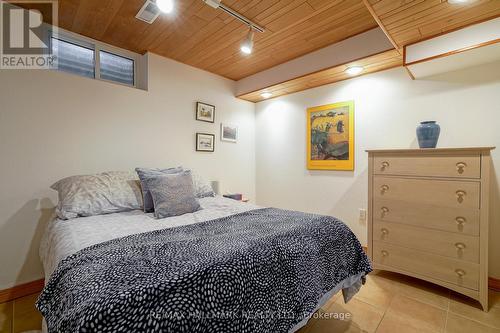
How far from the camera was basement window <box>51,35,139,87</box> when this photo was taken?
226 centimetres

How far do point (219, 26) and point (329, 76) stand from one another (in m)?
1.42

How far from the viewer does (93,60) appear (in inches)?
96.7

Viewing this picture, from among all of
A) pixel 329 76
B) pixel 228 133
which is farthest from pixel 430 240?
pixel 228 133

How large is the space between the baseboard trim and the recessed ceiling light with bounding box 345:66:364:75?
3721 mm

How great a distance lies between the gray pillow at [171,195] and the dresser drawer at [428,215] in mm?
1740

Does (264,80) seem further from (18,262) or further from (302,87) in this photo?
(18,262)

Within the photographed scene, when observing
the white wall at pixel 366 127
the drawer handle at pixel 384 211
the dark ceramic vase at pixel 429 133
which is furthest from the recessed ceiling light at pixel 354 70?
the drawer handle at pixel 384 211

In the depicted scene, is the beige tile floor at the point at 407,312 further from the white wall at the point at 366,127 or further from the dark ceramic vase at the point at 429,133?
the dark ceramic vase at the point at 429,133

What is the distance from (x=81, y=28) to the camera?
2.20 metres

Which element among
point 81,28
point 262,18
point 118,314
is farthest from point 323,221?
point 81,28

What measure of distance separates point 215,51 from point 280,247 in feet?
7.79

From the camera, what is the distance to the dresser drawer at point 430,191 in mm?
1729

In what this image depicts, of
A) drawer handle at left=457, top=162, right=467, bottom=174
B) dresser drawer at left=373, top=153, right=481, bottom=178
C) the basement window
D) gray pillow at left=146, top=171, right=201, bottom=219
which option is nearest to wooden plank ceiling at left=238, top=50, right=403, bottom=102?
dresser drawer at left=373, top=153, right=481, bottom=178

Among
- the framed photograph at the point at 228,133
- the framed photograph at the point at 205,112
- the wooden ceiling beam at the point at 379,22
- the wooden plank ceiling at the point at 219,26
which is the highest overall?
the wooden plank ceiling at the point at 219,26
